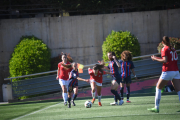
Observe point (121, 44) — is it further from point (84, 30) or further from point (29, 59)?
point (29, 59)

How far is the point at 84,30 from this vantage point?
54.1 feet

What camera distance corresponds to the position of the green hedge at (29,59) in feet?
46.5

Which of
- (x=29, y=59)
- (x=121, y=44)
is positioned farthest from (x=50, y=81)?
(x=121, y=44)

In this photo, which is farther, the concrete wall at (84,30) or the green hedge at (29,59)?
the concrete wall at (84,30)

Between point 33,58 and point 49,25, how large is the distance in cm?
345

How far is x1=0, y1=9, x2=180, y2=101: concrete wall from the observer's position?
16.3 metres

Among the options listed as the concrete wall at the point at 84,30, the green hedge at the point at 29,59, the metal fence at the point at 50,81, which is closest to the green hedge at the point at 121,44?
the metal fence at the point at 50,81

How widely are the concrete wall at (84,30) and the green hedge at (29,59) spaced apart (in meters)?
1.69

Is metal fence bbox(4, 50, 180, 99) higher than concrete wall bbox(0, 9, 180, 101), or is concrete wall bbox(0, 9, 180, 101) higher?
concrete wall bbox(0, 9, 180, 101)

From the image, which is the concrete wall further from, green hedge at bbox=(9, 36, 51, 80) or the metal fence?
the metal fence

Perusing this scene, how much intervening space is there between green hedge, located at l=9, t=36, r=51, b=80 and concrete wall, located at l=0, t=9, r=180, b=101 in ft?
5.56

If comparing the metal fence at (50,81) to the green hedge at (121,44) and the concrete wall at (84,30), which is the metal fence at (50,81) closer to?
the green hedge at (121,44)

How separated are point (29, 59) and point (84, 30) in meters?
4.71

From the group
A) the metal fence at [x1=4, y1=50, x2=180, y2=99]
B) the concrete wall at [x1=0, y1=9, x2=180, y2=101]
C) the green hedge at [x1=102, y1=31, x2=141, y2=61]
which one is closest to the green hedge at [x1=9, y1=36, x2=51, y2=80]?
the metal fence at [x1=4, y1=50, x2=180, y2=99]
